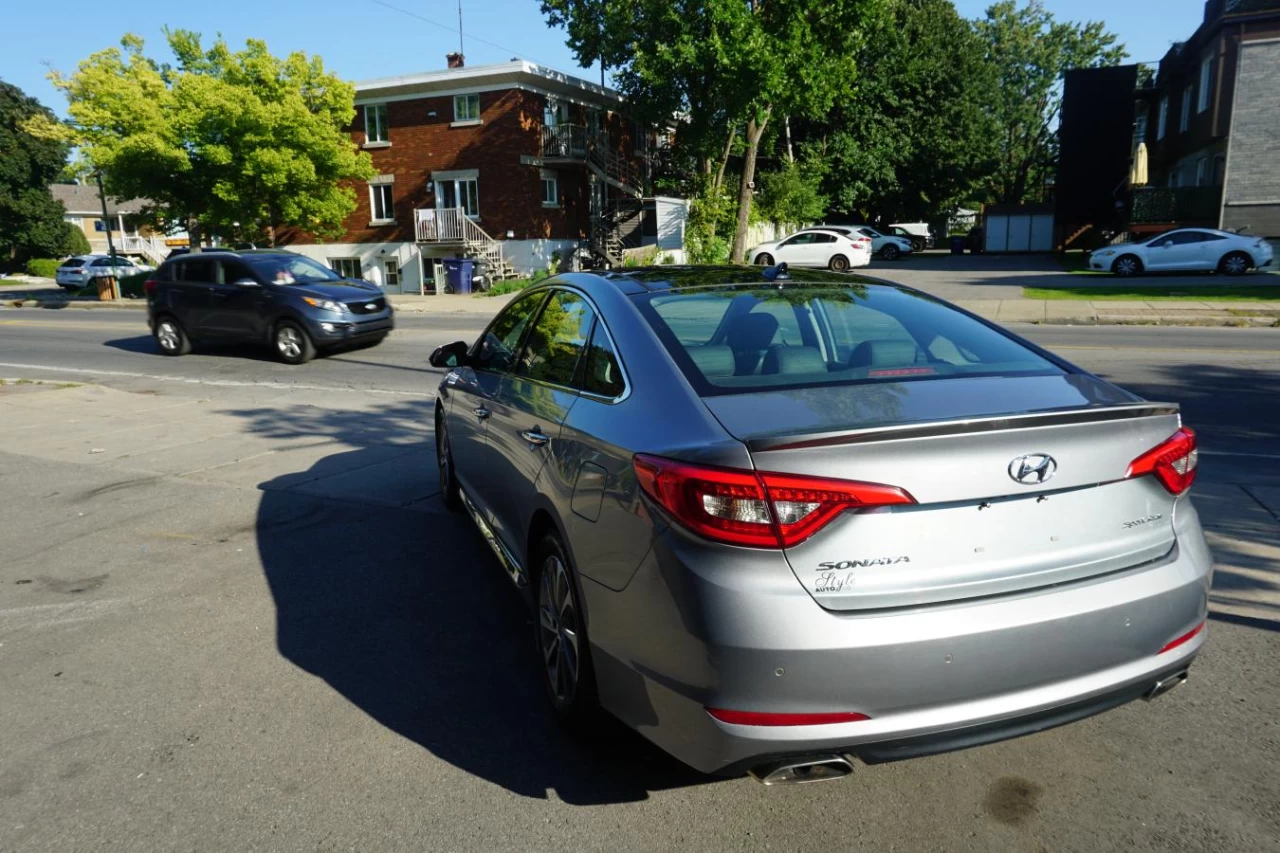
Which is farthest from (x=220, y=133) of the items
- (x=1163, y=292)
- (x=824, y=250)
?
(x=1163, y=292)

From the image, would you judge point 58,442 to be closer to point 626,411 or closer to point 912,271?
point 626,411

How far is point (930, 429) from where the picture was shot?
2.54 meters

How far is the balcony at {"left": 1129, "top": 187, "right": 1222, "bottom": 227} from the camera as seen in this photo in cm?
3016

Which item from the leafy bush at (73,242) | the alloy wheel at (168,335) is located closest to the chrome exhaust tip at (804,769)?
the alloy wheel at (168,335)

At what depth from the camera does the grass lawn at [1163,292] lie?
752 inches

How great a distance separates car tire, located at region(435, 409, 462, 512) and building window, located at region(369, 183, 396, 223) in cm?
3066

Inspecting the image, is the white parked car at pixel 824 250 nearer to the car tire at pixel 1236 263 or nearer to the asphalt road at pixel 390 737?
the car tire at pixel 1236 263

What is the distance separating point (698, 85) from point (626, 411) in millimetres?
31056

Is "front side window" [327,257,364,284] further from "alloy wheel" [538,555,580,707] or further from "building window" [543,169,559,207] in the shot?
"alloy wheel" [538,555,580,707]

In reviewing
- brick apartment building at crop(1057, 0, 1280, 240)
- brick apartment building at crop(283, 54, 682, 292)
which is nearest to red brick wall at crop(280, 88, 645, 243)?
brick apartment building at crop(283, 54, 682, 292)

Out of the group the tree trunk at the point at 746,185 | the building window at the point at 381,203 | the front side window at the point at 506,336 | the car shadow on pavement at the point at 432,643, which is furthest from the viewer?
the building window at the point at 381,203

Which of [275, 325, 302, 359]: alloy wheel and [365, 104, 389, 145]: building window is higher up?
[365, 104, 389, 145]: building window

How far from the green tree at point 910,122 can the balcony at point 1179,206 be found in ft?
57.4

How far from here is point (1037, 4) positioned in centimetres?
6931
